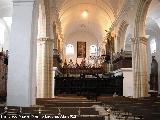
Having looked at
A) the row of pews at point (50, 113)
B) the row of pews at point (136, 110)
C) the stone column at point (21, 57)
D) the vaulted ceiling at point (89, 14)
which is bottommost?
the row of pews at point (136, 110)

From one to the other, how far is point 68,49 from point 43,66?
69.5 ft

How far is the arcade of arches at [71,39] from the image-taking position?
32.2 feet

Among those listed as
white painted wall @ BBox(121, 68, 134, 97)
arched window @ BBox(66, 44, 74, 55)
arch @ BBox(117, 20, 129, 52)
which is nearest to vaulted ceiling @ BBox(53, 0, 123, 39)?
arched window @ BBox(66, 44, 74, 55)

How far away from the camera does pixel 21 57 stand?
9781 mm

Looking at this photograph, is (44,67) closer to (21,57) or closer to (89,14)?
(21,57)

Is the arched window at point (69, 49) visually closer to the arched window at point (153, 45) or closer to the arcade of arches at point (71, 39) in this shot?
the arcade of arches at point (71, 39)

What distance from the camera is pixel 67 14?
30047 mm

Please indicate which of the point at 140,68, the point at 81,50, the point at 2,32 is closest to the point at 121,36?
the point at 140,68

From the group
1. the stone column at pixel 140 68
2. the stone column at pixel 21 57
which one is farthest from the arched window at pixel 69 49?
the stone column at pixel 21 57

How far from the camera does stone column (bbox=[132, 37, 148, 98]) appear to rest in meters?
17.6

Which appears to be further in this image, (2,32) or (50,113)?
(2,32)

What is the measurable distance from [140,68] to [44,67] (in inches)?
227

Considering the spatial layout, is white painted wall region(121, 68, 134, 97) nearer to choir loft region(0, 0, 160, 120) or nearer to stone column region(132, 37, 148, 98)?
choir loft region(0, 0, 160, 120)

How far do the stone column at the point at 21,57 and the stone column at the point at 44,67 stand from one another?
23.0 ft
